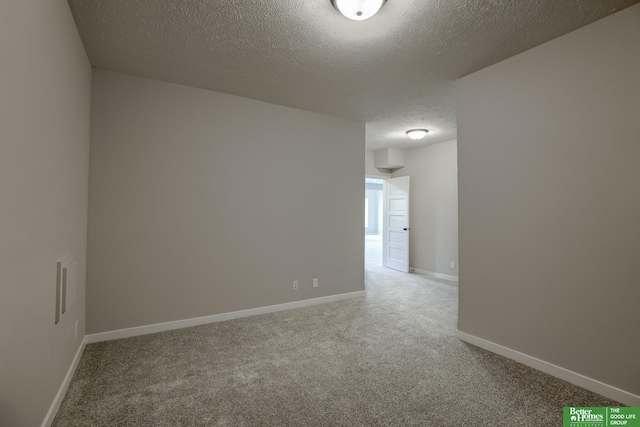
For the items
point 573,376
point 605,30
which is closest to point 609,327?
point 573,376

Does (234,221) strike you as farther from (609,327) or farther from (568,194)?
(609,327)

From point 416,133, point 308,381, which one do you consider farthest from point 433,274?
point 308,381

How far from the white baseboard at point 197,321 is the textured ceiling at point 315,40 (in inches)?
107

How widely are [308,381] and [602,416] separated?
6.57ft

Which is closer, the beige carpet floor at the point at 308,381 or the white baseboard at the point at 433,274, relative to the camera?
the beige carpet floor at the point at 308,381

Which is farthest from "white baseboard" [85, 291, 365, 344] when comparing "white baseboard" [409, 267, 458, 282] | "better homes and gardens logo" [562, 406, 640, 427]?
"better homes and gardens logo" [562, 406, 640, 427]

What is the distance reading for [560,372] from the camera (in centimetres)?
241

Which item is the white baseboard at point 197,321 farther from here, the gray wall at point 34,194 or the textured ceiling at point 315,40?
the textured ceiling at point 315,40

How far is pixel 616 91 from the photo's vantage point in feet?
7.14

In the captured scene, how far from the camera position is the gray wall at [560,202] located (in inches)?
83.8

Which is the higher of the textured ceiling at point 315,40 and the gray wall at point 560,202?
the textured ceiling at point 315,40

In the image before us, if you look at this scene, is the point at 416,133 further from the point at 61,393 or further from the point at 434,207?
the point at 61,393

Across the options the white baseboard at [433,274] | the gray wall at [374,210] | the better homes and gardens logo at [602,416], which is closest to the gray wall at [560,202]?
the better homes and gardens logo at [602,416]

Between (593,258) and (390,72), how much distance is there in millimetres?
2424
